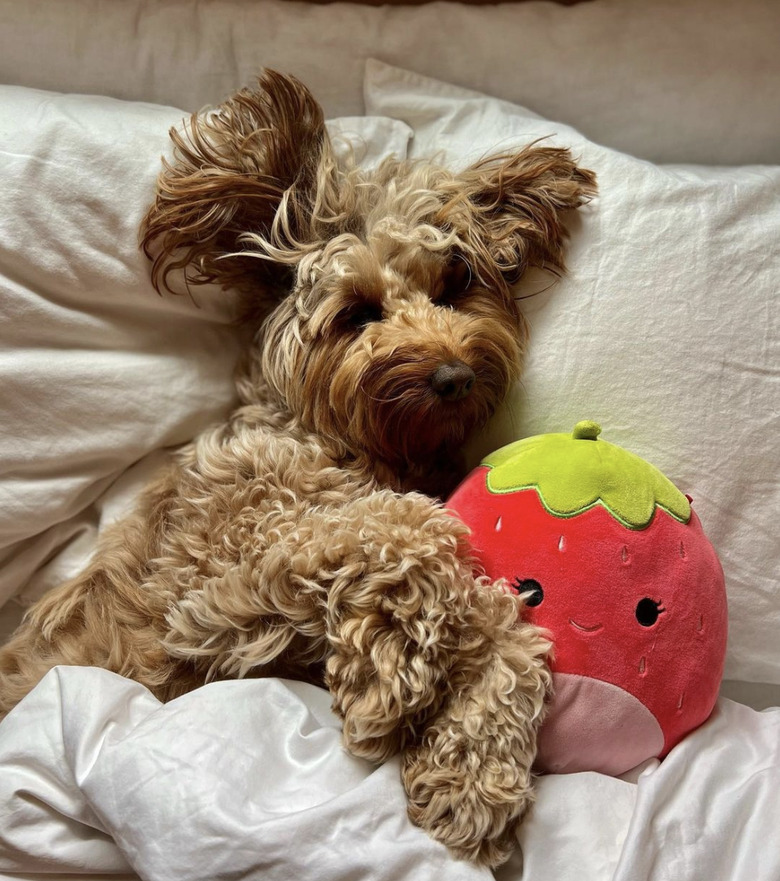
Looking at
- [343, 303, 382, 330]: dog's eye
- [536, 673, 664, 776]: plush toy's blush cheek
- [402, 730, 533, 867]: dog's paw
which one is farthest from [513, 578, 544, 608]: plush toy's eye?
[343, 303, 382, 330]: dog's eye

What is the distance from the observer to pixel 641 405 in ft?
5.61

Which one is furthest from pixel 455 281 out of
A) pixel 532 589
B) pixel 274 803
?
pixel 274 803

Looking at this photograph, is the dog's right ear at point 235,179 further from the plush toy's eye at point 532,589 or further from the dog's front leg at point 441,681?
the plush toy's eye at point 532,589

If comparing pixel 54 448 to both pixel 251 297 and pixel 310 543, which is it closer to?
pixel 251 297

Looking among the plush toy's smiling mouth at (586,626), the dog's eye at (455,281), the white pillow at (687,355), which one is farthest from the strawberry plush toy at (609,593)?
the dog's eye at (455,281)

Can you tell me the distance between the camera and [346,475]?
1.70 meters

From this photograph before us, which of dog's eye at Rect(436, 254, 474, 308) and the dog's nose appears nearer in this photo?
the dog's nose

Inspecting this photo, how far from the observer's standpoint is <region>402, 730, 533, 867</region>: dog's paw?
1345 mm

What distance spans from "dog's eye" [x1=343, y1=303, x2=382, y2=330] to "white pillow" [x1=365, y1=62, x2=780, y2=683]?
35 centimetres

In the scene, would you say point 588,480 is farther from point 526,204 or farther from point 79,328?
point 79,328

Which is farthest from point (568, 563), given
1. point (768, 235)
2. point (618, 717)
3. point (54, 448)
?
point (54, 448)

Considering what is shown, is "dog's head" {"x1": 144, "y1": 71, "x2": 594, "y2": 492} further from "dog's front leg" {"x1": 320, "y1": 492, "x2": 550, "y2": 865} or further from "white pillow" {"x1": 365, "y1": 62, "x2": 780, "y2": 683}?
"dog's front leg" {"x1": 320, "y1": 492, "x2": 550, "y2": 865}

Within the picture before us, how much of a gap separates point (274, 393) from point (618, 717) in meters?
0.99

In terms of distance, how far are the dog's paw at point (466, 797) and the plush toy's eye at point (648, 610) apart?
32cm
